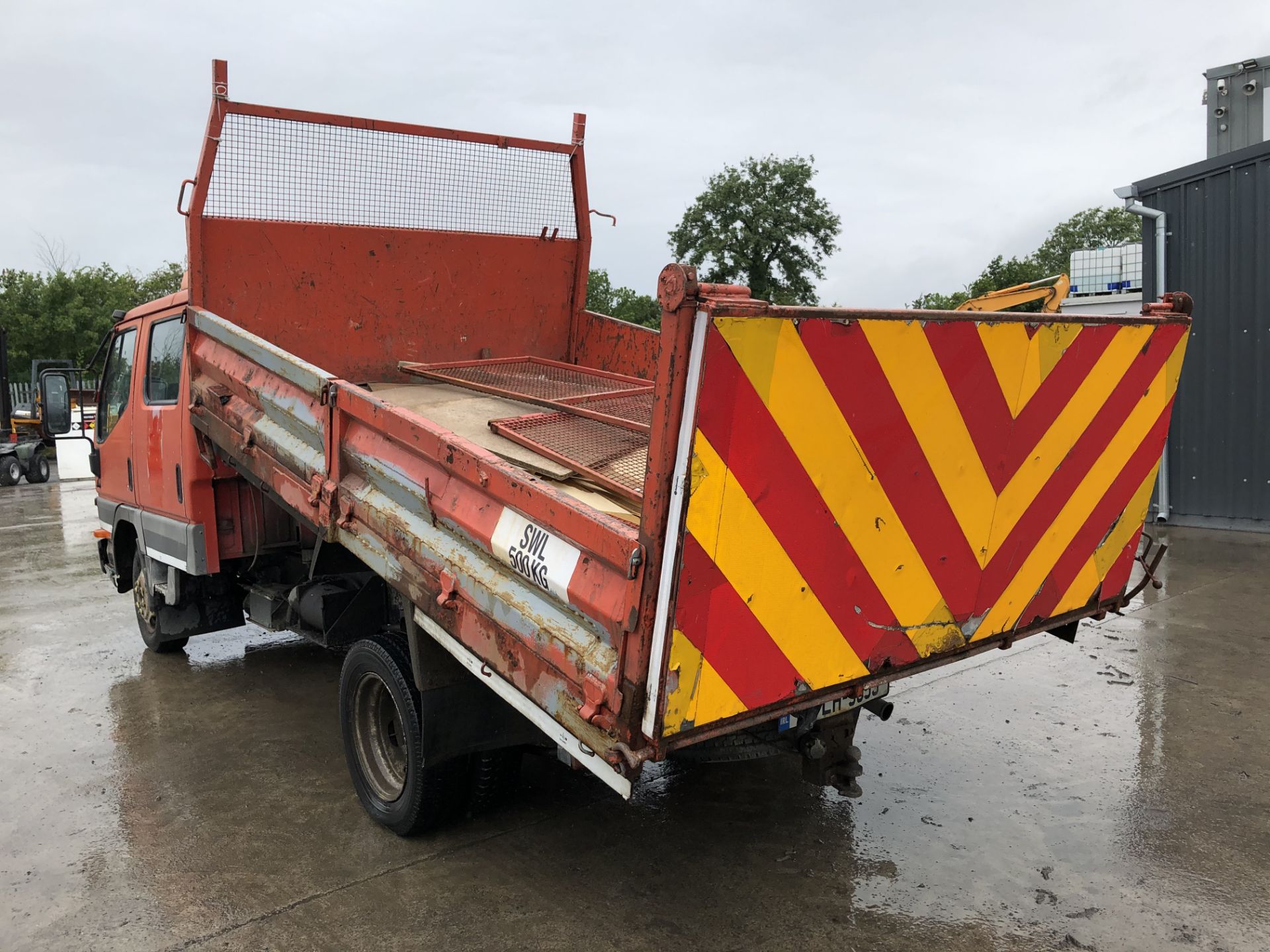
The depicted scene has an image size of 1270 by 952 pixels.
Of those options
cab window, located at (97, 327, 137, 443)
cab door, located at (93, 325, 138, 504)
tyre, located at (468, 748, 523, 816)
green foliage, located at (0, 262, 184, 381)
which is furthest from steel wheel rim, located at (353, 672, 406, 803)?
green foliage, located at (0, 262, 184, 381)

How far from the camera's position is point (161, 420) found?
5418 mm

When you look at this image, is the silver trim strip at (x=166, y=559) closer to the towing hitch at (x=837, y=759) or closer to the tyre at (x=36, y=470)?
the towing hitch at (x=837, y=759)

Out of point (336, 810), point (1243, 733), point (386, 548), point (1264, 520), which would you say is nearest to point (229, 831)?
point (336, 810)

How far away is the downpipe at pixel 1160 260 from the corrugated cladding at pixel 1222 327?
6cm

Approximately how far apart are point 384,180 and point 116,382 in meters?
2.32

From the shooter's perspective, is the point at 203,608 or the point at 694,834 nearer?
the point at 694,834

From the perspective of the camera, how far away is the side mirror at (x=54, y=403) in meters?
7.03

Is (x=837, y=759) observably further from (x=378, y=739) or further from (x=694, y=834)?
(x=378, y=739)

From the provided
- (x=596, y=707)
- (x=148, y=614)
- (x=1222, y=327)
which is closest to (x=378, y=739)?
(x=596, y=707)

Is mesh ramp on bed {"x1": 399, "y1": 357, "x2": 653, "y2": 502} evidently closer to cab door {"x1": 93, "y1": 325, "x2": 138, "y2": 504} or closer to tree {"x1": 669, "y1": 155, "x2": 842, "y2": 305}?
cab door {"x1": 93, "y1": 325, "x2": 138, "y2": 504}

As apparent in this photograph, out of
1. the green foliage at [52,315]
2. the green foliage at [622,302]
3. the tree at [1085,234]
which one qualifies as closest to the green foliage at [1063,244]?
the tree at [1085,234]

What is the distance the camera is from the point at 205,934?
10.4 feet

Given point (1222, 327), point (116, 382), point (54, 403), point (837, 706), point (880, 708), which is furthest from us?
point (1222, 327)

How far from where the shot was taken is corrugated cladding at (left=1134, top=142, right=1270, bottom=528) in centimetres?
962
